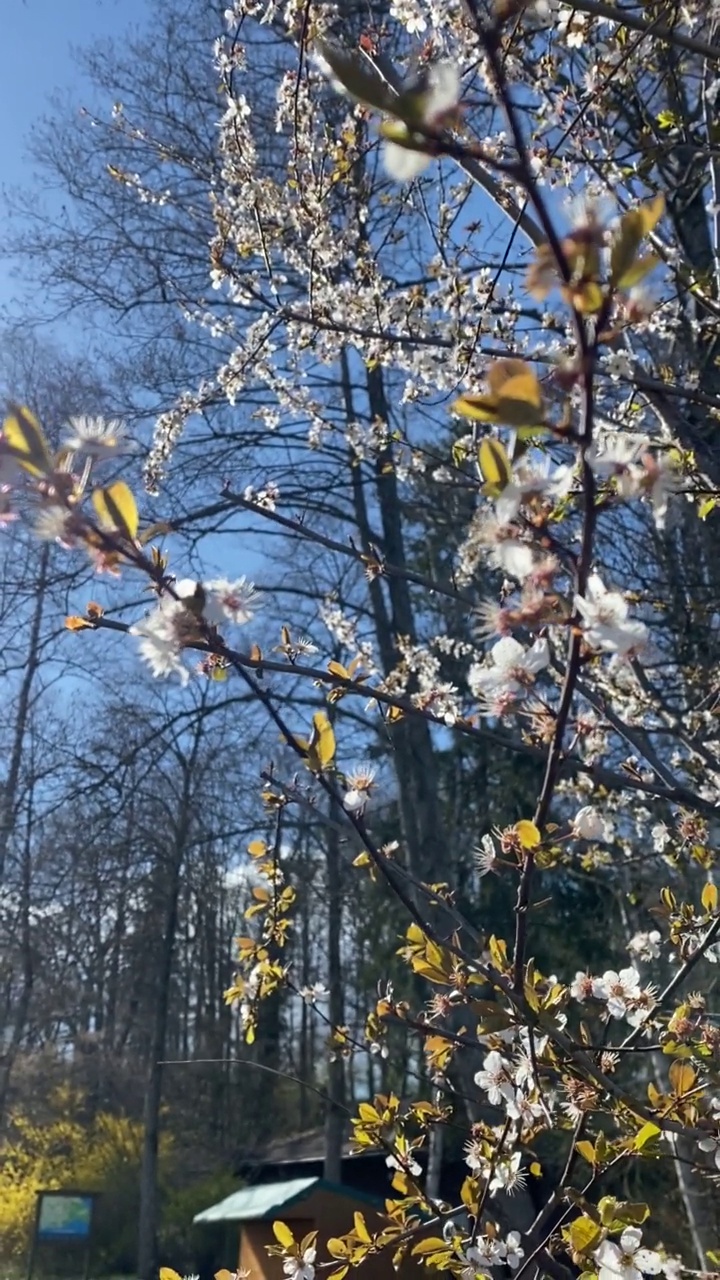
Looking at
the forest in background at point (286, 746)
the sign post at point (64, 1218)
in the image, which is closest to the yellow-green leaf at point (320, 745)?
the forest in background at point (286, 746)

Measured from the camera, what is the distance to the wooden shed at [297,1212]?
555cm

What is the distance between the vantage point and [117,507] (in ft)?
3.48

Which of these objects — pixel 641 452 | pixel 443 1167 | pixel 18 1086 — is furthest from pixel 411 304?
pixel 18 1086

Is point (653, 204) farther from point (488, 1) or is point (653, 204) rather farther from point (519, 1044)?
point (488, 1)

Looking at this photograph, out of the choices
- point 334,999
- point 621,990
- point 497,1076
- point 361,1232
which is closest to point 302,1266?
point 361,1232

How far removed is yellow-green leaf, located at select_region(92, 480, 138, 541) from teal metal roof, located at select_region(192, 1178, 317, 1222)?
5.50m

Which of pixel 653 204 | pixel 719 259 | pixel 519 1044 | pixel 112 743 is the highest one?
pixel 112 743

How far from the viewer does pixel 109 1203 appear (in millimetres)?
14281

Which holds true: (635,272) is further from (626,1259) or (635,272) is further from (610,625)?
(626,1259)

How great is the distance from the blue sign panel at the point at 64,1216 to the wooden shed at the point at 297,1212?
212 inches

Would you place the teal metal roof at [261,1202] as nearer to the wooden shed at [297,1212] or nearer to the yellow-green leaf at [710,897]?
the wooden shed at [297,1212]

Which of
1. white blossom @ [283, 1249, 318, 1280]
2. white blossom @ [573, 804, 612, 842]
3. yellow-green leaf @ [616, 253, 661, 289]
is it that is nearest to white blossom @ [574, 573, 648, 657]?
yellow-green leaf @ [616, 253, 661, 289]

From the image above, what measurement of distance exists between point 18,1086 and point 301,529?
16211 mm

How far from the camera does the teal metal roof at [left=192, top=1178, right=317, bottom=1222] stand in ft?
19.1
